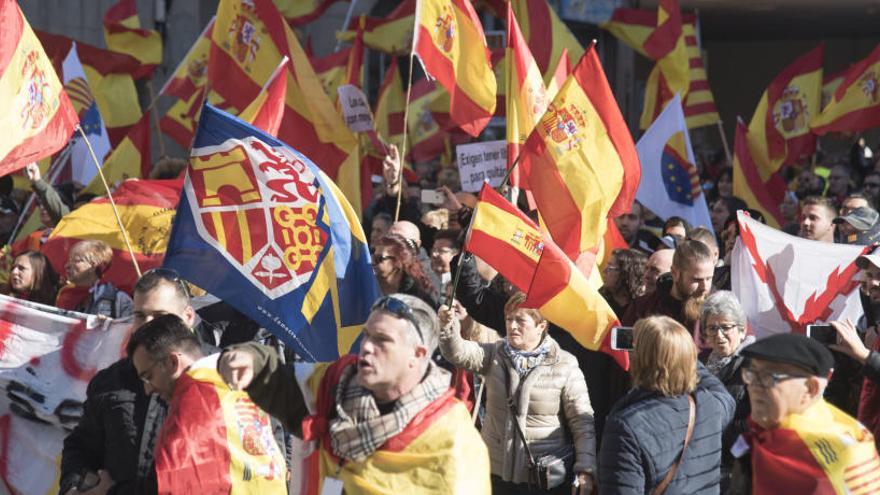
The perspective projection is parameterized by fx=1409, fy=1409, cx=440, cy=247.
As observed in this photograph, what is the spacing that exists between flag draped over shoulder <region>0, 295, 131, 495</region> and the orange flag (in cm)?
213

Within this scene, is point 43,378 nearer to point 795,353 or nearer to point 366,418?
point 366,418

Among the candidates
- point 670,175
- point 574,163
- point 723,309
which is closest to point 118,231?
point 574,163

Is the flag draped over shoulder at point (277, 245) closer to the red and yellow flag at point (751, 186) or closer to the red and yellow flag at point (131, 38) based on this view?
the red and yellow flag at point (751, 186)

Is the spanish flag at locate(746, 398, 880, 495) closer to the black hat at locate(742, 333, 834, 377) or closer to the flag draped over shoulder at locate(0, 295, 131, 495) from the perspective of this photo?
the black hat at locate(742, 333, 834, 377)

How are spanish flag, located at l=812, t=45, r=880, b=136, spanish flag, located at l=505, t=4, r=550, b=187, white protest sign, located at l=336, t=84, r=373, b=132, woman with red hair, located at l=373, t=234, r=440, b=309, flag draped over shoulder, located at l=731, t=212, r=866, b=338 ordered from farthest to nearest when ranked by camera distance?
spanish flag, located at l=812, t=45, r=880, b=136 < white protest sign, located at l=336, t=84, r=373, b=132 < spanish flag, located at l=505, t=4, r=550, b=187 < flag draped over shoulder, located at l=731, t=212, r=866, b=338 < woman with red hair, located at l=373, t=234, r=440, b=309

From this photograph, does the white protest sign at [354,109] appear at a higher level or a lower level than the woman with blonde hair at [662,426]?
higher

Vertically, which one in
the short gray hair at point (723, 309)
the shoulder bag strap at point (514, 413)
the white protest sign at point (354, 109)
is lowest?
the shoulder bag strap at point (514, 413)

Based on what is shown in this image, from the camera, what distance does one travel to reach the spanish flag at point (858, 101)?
12.2 metres

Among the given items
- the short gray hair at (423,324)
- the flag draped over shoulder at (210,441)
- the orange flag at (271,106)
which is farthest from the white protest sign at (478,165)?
the short gray hair at (423,324)

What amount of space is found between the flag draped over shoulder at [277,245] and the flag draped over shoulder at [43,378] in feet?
1.64

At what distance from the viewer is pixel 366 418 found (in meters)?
3.93

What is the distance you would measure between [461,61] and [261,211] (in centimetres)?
339

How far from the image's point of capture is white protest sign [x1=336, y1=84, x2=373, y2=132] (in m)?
10.3

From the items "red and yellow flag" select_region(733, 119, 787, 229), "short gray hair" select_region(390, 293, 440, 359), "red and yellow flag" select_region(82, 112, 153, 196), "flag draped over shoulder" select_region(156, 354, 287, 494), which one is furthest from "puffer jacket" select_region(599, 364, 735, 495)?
"red and yellow flag" select_region(82, 112, 153, 196)
